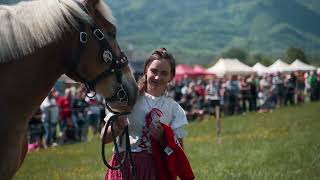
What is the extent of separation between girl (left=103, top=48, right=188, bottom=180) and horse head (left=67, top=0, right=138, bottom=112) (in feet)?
1.55

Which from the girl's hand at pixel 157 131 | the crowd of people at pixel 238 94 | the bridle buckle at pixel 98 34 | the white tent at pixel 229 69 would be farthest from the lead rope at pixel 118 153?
the white tent at pixel 229 69

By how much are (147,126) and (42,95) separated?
105 centimetres

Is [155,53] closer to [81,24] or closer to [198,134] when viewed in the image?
[81,24]

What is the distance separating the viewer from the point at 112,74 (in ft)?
14.5

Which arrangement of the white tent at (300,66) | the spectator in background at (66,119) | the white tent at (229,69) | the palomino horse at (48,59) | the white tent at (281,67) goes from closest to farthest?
1. the palomino horse at (48,59)
2. the spectator in background at (66,119)
3. the white tent at (300,66)
4. the white tent at (281,67)
5. the white tent at (229,69)

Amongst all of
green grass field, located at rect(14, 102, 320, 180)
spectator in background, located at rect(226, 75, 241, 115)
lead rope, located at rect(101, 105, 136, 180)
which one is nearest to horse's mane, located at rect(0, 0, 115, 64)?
lead rope, located at rect(101, 105, 136, 180)

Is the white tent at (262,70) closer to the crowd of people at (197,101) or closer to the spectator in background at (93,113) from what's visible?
the crowd of people at (197,101)

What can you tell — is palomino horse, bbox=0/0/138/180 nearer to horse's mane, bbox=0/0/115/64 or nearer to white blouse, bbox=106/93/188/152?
horse's mane, bbox=0/0/115/64

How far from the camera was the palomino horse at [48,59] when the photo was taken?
158 inches

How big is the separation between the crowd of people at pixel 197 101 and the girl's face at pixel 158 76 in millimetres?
8038

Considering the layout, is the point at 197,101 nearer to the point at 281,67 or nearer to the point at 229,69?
the point at 229,69

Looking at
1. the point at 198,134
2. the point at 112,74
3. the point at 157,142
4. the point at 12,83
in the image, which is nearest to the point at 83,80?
the point at 112,74

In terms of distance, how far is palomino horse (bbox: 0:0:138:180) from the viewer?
A: 4016 mm

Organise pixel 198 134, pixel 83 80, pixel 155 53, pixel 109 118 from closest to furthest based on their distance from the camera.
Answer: pixel 83 80 → pixel 109 118 → pixel 155 53 → pixel 198 134
